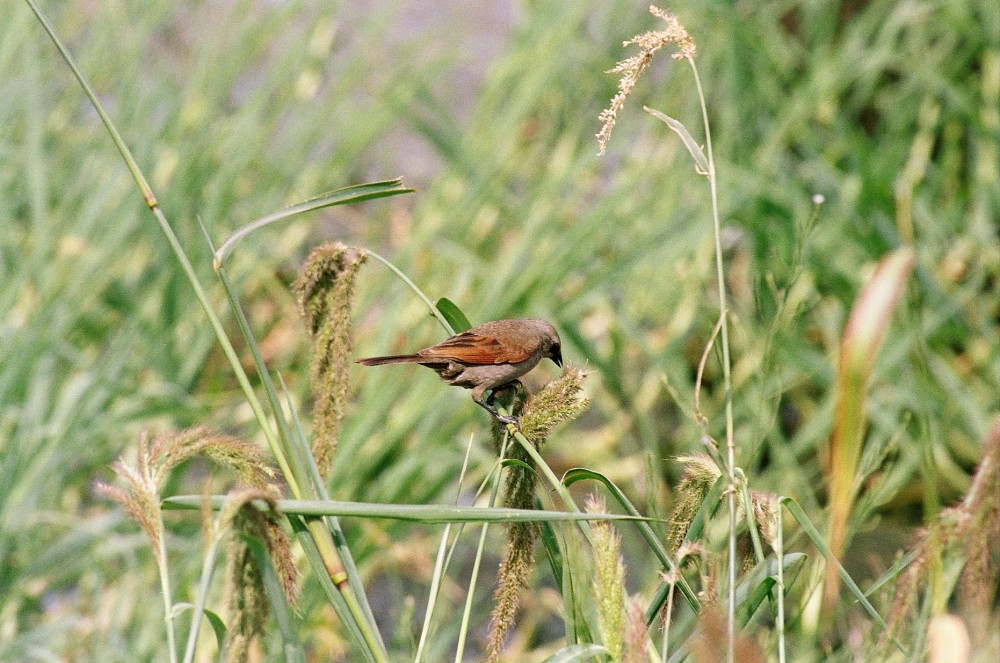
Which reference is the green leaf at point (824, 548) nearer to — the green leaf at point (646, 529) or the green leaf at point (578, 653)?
the green leaf at point (646, 529)

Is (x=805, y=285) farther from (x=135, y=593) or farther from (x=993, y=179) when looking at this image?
(x=135, y=593)

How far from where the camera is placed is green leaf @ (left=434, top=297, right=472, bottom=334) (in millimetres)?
1471

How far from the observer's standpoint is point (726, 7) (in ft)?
11.7

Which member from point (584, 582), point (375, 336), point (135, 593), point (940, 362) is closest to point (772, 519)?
point (584, 582)

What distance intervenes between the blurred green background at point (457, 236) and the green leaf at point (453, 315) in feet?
2.95

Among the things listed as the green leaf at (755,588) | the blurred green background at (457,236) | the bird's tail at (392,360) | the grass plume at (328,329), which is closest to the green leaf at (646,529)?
the green leaf at (755,588)

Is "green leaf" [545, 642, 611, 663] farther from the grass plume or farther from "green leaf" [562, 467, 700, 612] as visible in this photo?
the grass plume

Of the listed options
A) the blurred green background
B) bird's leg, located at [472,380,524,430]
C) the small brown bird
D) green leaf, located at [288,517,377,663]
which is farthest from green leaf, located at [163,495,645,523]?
the blurred green background

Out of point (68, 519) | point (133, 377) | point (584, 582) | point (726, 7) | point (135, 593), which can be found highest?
point (726, 7)

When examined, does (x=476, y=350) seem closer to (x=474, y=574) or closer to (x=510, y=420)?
(x=510, y=420)

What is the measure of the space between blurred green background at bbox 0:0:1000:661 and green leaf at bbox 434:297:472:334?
899mm

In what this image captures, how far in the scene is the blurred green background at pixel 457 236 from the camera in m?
2.76

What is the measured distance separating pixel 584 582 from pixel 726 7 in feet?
8.98

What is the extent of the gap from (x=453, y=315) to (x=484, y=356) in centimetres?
24
